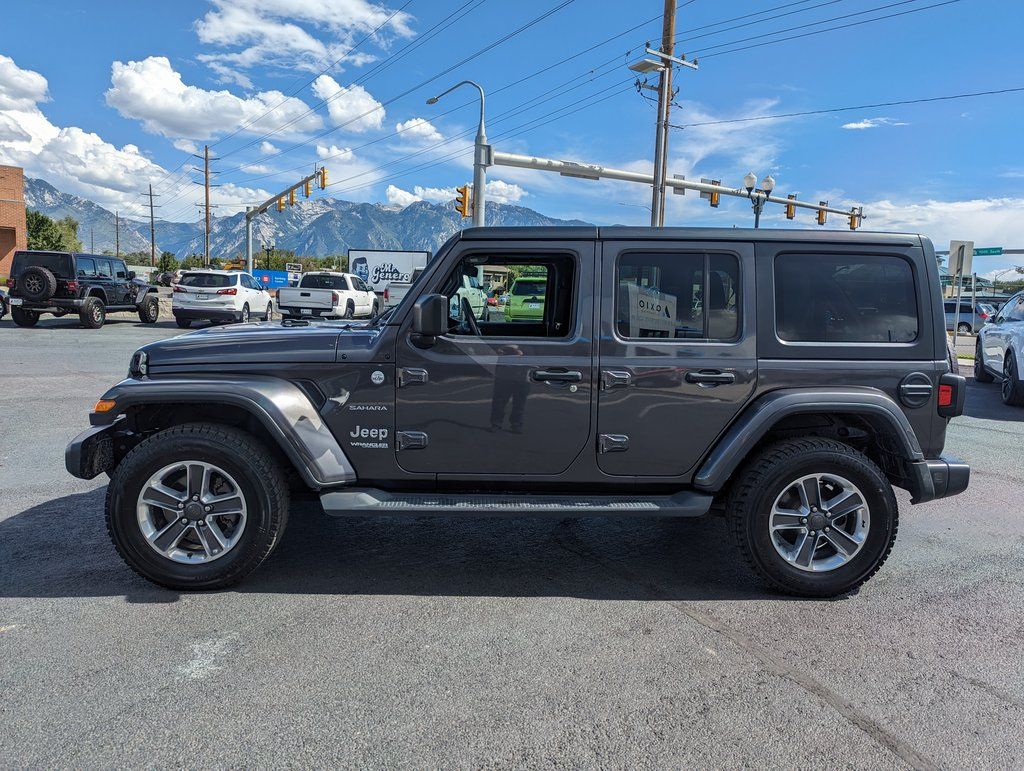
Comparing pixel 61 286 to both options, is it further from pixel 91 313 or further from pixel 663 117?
pixel 663 117

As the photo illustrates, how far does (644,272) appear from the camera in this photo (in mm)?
3826

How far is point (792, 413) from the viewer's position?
3709 mm

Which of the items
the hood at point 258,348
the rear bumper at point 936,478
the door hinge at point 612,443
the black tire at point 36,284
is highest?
the black tire at point 36,284

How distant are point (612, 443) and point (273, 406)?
1765 millimetres

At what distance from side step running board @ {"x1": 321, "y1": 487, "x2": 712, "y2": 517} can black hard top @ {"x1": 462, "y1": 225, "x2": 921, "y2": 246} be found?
4.57 ft

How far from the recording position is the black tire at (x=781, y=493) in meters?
3.70

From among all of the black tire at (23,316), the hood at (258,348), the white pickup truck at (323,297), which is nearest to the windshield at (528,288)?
the hood at (258,348)

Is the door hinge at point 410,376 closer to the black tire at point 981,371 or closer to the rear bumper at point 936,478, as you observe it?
the rear bumper at point 936,478

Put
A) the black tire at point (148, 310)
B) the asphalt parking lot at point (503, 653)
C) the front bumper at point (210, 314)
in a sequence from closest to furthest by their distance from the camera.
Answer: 1. the asphalt parking lot at point (503, 653)
2. the front bumper at point (210, 314)
3. the black tire at point (148, 310)

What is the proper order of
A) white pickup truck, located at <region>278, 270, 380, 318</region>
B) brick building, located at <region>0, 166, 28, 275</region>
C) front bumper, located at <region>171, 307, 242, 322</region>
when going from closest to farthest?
front bumper, located at <region>171, 307, 242, 322</region>, white pickup truck, located at <region>278, 270, 380, 318</region>, brick building, located at <region>0, 166, 28, 275</region>

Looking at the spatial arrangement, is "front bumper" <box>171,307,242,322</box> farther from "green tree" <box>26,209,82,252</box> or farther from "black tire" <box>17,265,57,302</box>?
"green tree" <box>26,209,82,252</box>

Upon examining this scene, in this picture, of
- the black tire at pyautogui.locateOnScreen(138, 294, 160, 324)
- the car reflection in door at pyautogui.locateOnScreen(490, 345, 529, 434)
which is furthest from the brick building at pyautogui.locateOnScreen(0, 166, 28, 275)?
the car reflection in door at pyautogui.locateOnScreen(490, 345, 529, 434)

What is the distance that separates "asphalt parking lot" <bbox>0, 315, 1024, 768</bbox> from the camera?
251 cm

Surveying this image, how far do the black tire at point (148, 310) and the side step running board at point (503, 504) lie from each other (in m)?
21.2
